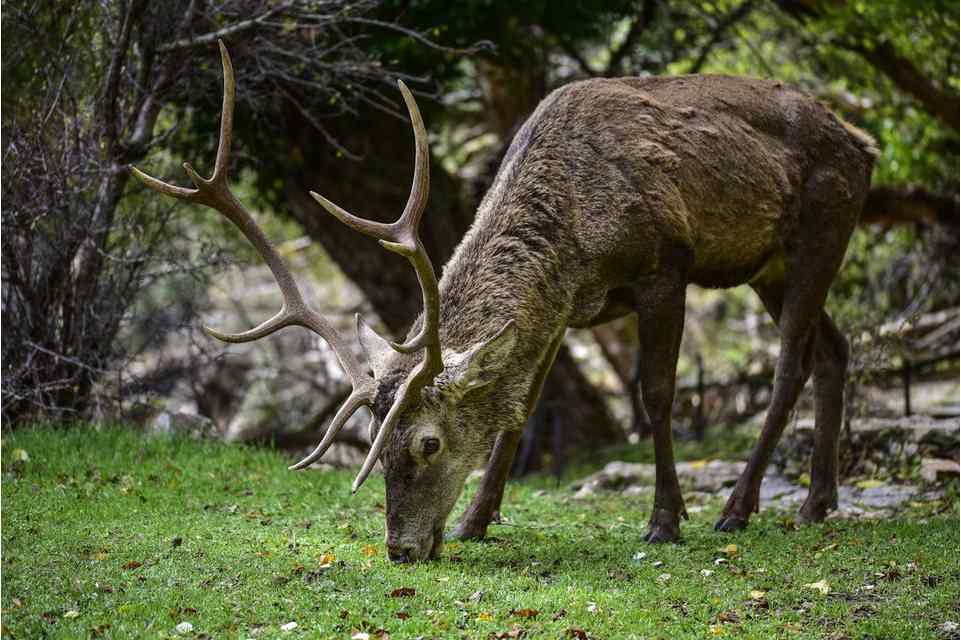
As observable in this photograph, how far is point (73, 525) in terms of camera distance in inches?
268

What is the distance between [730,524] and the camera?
7633 mm

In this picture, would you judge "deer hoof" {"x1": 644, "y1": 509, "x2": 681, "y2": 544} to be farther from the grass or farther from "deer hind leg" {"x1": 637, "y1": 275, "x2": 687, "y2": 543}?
the grass

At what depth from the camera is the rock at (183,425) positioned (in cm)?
969

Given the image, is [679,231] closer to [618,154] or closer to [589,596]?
[618,154]

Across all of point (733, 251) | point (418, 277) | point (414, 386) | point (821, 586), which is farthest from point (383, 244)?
point (733, 251)

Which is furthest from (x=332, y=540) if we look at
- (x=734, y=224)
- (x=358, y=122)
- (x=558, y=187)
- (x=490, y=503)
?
(x=358, y=122)

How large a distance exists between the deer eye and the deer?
1cm

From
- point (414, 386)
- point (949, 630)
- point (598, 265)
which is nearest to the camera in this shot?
point (949, 630)

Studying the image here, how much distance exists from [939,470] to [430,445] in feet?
16.0

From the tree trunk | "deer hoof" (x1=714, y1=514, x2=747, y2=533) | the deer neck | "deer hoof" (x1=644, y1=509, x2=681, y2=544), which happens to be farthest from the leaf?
the tree trunk

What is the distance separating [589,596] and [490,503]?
5.58ft

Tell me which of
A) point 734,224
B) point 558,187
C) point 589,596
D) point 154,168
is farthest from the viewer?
point 154,168

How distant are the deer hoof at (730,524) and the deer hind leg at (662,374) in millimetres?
466

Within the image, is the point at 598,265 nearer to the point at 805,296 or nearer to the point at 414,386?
the point at 414,386
